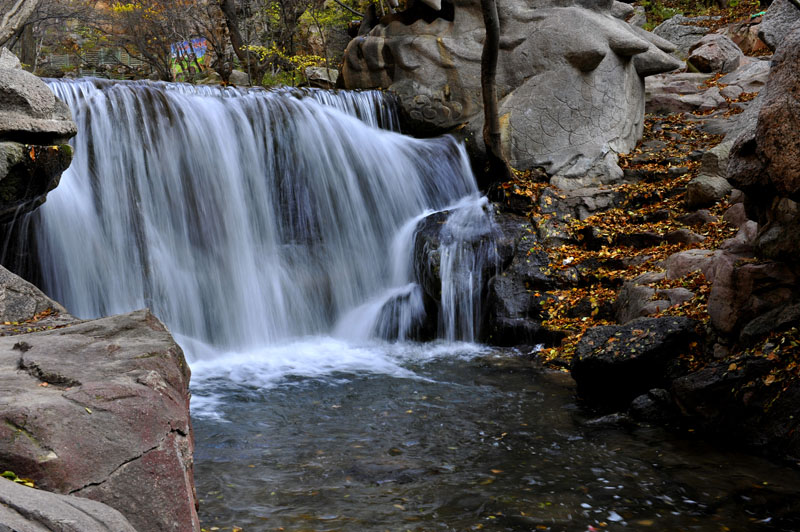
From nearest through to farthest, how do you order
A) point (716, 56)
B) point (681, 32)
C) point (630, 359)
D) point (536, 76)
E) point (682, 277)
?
point (630, 359) < point (682, 277) < point (536, 76) < point (716, 56) < point (681, 32)

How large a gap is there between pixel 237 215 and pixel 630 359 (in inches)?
250

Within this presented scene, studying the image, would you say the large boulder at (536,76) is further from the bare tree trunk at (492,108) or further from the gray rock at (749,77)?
the gray rock at (749,77)

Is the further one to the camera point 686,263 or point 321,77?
point 321,77

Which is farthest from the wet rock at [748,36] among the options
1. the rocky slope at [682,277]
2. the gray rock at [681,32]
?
the rocky slope at [682,277]

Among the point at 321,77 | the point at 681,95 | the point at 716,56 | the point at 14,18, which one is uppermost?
the point at 321,77

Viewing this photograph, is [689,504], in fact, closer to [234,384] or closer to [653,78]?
[234,384]

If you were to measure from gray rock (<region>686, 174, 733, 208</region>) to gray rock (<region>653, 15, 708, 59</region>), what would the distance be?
10.9 meters

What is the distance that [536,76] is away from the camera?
12219 mm

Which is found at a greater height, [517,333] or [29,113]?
[29,113]

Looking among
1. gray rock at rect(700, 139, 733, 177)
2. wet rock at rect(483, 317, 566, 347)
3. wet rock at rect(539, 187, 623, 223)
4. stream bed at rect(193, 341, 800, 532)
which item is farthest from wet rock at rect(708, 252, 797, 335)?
wet rock at rect(539, 187, 623, 223)

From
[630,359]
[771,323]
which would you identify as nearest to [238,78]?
[630,359]

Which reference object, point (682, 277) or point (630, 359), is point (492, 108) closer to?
point (682, 277)

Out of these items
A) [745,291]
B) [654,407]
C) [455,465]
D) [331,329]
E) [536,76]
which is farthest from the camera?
[536,76]

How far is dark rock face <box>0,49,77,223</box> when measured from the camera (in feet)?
19.6
